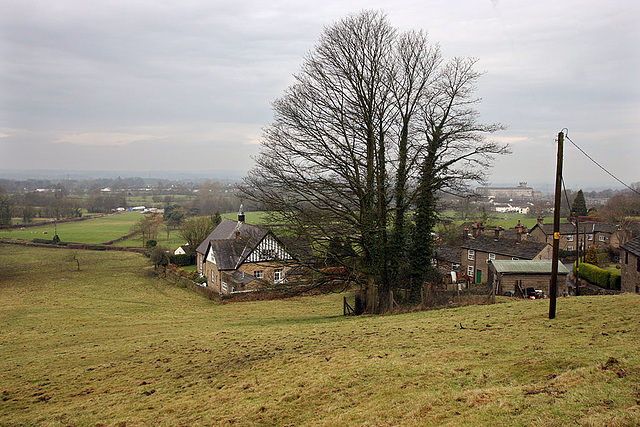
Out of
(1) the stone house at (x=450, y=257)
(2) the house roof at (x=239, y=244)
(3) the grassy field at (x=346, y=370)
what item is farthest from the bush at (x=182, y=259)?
(1) the stone house at (x=450, y=257)

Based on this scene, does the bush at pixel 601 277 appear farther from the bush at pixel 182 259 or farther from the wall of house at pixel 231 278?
the bush at pixel 182 259

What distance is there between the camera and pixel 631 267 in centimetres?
3119

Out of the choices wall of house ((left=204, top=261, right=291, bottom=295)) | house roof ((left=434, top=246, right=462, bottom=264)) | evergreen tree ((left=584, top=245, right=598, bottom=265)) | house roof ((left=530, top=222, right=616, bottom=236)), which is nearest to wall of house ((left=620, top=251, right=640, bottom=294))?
evergreen tree ((left=584, top=245, right=598, bottom=265))

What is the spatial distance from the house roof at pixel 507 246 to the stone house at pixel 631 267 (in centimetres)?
834

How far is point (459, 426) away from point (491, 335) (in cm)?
689

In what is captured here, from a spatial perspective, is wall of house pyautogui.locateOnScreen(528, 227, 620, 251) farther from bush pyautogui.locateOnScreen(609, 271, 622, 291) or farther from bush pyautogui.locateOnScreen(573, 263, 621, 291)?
bush pyautogui.locateOnScreen(609, 271, 622, 291)

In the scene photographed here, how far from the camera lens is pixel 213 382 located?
11.7 meters

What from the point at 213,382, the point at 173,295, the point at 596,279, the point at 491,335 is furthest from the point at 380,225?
the point at 596,279

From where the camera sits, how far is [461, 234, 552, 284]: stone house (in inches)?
1628

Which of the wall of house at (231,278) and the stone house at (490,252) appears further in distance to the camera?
the stone house at (490,252)

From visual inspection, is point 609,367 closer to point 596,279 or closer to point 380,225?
point 380,225

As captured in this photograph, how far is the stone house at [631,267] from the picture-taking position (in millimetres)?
29655

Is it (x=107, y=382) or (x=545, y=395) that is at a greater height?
(x=545, y=395)

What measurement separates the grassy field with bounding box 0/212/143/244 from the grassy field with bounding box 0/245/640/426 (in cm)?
6014
